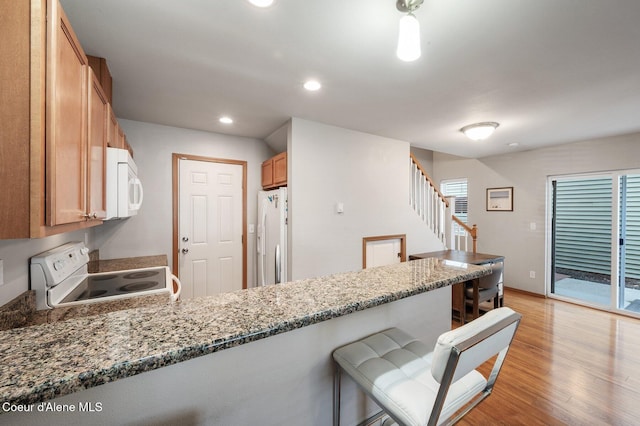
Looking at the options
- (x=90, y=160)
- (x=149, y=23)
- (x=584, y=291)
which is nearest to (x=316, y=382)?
(x=90, y=160)

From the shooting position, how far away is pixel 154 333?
70 centimetres

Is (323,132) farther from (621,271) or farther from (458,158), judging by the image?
(621,271)

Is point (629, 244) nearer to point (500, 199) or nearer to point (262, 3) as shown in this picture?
point (500, 199)

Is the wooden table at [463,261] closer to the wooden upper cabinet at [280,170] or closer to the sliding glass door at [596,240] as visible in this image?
the sliding glass door at [596,240]

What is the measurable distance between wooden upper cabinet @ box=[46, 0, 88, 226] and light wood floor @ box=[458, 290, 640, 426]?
2.54 meters

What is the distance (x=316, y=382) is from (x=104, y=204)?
5.00 feet

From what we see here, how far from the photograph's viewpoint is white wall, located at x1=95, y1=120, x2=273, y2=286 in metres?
3.01

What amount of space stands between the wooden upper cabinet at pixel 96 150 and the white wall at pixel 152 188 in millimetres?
1649

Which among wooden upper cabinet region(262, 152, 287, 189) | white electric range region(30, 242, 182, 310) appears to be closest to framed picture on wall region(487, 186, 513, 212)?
wooden upper cabinet region(262, 152, 287, 189)

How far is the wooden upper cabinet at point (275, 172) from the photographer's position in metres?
3.15

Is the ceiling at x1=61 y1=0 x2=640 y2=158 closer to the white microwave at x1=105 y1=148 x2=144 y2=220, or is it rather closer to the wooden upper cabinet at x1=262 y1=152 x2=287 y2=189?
the wooden upper cabinet at x1=262 y1=152 x2=287 y2=189

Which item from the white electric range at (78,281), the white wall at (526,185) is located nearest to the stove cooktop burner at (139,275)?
the white electric range at (78,281)

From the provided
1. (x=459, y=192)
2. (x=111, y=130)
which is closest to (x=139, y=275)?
(x=111, y=130)

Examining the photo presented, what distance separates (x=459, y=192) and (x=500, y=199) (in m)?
0.83
